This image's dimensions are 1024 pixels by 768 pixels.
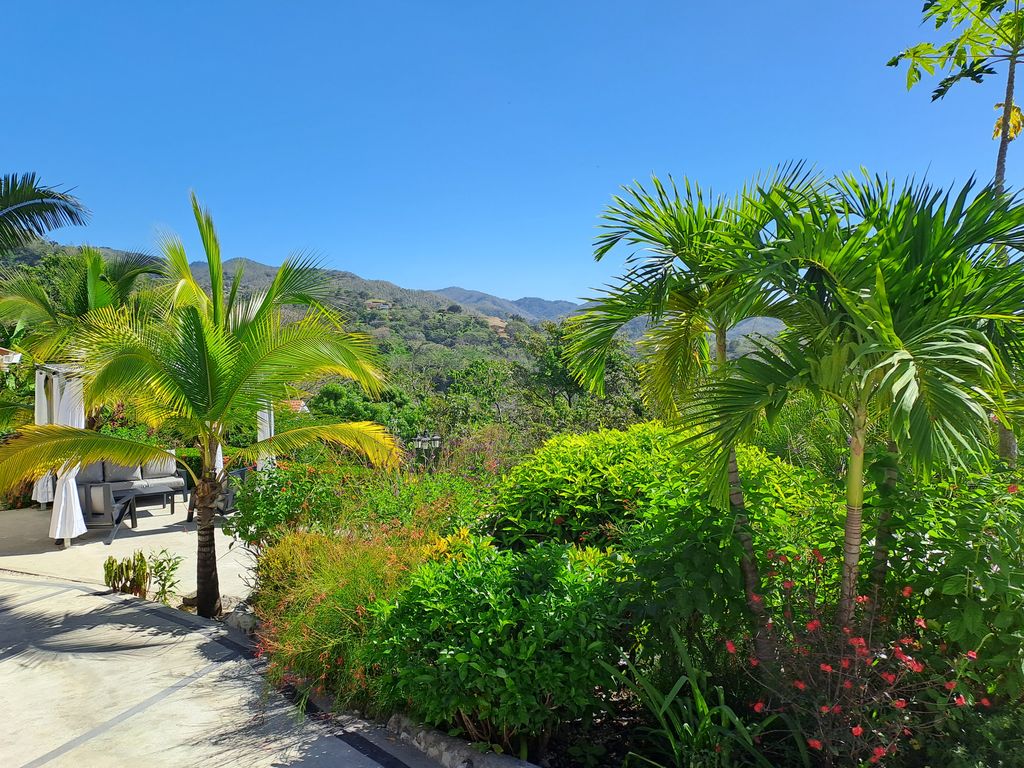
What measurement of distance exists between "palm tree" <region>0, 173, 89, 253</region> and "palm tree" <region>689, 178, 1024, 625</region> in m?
10.2

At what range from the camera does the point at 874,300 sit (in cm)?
235

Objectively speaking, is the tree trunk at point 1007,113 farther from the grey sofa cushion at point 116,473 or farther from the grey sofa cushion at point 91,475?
the grey sofa cushion at point 91,475

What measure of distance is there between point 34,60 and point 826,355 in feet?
55.4

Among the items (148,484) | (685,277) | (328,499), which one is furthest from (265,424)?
(685,277)

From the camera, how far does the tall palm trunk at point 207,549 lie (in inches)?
229

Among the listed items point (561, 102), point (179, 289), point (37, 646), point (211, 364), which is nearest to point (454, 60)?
point (561, 102)

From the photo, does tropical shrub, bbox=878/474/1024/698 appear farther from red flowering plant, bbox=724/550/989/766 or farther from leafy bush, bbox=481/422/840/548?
leafy bush, bbox=481/422/840/548

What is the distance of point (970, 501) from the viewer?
108 inches

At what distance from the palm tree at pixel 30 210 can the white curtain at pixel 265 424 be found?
4.13 m

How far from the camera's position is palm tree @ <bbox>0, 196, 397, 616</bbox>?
5.41 m

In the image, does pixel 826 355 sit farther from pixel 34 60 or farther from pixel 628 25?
pixel 34 60

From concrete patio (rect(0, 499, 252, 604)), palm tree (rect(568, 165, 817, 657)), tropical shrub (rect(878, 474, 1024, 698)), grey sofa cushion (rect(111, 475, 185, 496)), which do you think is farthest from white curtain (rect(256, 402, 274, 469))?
tropical shrub (rect(878, 474, 1024, 698))

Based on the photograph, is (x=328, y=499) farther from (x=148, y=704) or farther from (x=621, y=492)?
(x=621, y=492)

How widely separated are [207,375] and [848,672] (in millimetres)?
5160
